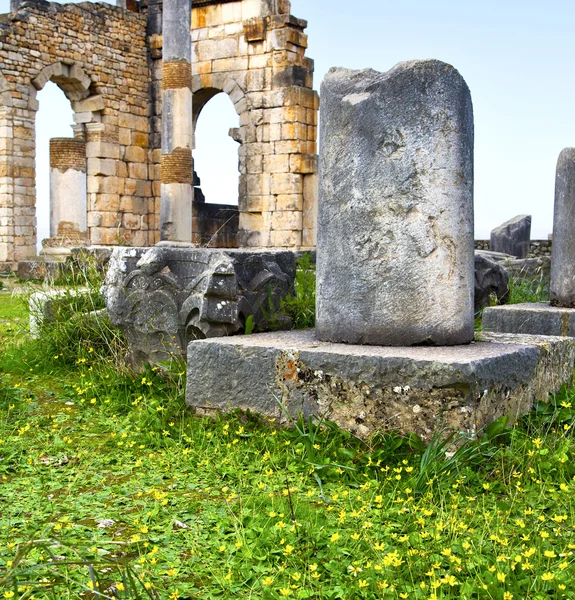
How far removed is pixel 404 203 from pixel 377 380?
2.80 feet

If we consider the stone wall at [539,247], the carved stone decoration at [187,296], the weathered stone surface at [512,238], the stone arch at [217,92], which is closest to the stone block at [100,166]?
the stone arch at [217,92]

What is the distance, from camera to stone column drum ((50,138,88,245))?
15211mm

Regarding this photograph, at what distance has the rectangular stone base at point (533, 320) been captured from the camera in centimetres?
601

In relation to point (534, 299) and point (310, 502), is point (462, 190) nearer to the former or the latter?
point (310, 502)

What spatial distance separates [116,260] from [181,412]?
1.54m

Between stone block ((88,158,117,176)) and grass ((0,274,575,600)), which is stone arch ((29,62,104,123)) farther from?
grass ((0,274,575,600))

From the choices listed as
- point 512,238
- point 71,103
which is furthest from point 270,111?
point 512,238

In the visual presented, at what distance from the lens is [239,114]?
15.9m

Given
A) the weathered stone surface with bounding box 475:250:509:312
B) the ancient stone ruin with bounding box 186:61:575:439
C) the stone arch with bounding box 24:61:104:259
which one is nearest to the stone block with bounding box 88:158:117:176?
the stone arch with bounding box 24:61:104:259

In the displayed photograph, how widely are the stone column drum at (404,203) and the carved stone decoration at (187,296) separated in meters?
1.10

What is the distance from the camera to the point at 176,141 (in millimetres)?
14750

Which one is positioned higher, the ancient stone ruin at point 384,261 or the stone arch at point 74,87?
the stone arch at point 74,87

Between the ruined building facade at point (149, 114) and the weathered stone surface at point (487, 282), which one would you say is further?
the ruined building facade at point (149, 114)

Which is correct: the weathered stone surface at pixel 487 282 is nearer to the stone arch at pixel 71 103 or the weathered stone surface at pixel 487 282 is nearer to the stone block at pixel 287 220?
the stone block at pixel 287 220
